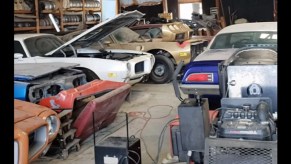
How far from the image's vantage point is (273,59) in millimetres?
3469

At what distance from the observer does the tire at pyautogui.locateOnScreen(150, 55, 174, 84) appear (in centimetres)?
813

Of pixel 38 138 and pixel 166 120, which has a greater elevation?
pixel 38 138

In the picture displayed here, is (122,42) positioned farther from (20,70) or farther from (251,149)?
(251,149)

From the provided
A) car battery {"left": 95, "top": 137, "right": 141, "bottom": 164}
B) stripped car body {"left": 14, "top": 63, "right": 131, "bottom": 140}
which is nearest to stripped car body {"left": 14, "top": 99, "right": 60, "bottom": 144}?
stripped car body {"left": 14, "top": 63, "right": 131, "bottom": 140}

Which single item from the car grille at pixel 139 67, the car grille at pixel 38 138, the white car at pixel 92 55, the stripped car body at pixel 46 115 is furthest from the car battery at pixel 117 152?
the car grille at pixel 139 67

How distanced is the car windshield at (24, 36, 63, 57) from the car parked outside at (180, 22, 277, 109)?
8.45 feet

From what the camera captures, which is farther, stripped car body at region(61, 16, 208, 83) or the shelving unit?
the shelving unit

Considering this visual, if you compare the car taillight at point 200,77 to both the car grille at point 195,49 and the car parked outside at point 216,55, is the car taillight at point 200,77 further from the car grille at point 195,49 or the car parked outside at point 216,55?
the car grille at point 195,49

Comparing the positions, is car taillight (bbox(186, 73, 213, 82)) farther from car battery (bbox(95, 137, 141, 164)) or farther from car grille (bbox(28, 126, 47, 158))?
car grille (bbox(28, 126, 47, 158))

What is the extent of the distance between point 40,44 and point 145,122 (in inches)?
97.9

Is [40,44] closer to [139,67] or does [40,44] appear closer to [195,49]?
[139,67]

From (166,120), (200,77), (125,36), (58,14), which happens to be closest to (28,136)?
(200,77)

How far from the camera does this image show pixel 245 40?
18.1 ft
